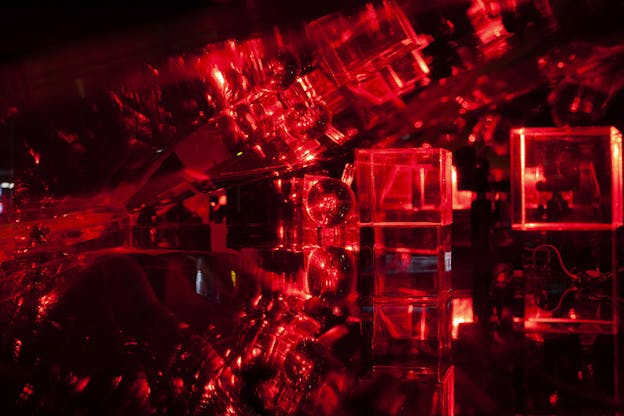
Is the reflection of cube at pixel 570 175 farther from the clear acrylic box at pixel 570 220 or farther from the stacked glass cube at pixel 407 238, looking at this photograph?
the stacked glass cube at pixel 407 238

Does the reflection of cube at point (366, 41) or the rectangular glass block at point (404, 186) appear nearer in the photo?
the rectangular glass block at point (404, 186)

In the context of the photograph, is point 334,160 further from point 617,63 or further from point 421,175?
point 617,63

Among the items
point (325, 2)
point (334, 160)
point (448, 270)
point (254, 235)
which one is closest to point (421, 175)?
point (448, 270)

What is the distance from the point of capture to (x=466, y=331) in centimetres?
209

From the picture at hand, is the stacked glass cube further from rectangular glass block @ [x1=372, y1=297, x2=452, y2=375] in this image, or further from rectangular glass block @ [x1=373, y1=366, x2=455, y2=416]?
rectangular glass block @ [x1=373, y1=366, x2=455, y2=416]

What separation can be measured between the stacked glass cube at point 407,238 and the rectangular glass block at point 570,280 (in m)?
0.40

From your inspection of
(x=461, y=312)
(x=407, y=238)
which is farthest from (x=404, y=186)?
(x=461, y=312)

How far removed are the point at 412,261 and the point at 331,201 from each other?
1.84 feet

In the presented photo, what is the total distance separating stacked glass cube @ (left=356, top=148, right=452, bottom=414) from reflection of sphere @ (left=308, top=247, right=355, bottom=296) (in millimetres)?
464

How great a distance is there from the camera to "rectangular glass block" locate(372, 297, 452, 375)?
1.72m

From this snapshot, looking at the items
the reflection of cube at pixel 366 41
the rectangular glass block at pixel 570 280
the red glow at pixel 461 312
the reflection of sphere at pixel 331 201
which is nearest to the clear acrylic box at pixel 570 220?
the rectangular glass block at pixel 570 280

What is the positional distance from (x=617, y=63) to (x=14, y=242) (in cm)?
319

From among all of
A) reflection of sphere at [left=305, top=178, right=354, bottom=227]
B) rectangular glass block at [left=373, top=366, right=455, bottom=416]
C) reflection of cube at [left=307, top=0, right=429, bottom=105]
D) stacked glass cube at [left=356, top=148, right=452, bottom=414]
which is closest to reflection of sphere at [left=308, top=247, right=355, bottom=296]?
reflection of sphere at [left=305, top=178, right=354, bottom=227]

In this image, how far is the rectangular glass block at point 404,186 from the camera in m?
2.04
